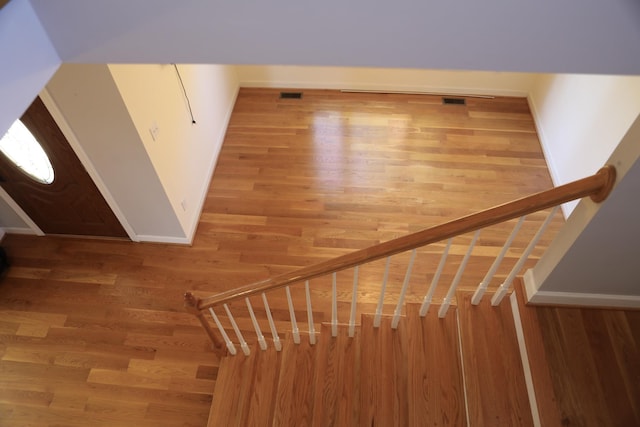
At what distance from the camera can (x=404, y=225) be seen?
421 centimetres

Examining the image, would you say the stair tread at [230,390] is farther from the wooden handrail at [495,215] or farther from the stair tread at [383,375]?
the wooden handrail at [495,215]

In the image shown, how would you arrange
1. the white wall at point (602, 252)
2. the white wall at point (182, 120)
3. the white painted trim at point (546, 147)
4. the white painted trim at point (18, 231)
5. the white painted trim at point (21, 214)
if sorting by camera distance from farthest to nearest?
the white painted trim at point (546, 147) → the white painted trim at point (18, 231) → the white painted trim at point (21, 214) → the white wall at point (182, 120) → the white wall at point (602, 252)

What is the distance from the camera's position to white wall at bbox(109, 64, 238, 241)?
3104 mm

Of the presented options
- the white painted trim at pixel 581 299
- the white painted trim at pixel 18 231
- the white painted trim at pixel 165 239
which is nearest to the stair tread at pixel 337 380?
the white painted trim at pixel 581 299

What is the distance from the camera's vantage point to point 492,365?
2.48m

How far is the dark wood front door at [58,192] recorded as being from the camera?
3190 millimetres

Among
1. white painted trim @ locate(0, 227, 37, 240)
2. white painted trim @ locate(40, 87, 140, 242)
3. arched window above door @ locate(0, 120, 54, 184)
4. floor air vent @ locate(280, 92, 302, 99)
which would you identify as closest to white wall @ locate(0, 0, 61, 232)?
white painted trim @ locate(40, 87, 140, 242)

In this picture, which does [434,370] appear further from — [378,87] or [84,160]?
[378,87]

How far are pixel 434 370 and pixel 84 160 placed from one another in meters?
2.82

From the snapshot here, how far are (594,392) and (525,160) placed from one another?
9.41 feet

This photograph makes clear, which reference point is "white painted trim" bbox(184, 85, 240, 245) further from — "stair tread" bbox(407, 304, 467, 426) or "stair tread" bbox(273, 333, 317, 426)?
"stair tread" bbox(407, 304, 467, 426)

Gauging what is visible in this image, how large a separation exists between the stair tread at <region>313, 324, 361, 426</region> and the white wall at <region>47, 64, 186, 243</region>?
1.77 meters

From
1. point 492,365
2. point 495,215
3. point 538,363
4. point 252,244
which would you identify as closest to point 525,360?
point 538,363

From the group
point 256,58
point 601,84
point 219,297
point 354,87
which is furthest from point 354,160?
point 256,58
